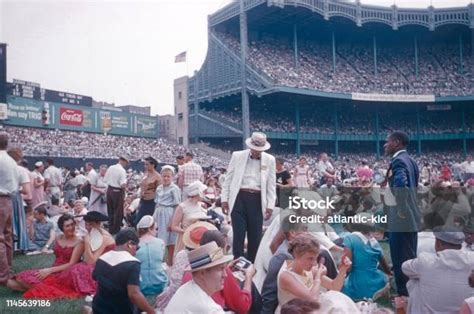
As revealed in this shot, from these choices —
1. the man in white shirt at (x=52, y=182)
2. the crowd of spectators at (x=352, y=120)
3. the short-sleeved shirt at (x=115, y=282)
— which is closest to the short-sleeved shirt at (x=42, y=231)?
the man in white shirt at (x=52, y=182)

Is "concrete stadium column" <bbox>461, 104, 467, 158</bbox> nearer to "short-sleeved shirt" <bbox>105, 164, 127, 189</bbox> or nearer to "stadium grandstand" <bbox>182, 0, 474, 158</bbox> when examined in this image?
"stadium grandstand" <bbox>182, 0, 474, 158</bbox>

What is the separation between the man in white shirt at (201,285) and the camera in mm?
2400

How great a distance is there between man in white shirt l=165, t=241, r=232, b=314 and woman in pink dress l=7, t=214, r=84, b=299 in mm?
2812

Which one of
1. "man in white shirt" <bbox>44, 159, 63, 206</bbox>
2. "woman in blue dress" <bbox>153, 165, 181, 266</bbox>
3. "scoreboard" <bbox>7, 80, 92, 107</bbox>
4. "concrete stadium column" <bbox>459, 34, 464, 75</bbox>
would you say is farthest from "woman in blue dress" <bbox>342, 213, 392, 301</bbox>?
"concrete stadium column" <bbox>459, 34, 464, 75</bbox>

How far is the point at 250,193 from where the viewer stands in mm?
5184

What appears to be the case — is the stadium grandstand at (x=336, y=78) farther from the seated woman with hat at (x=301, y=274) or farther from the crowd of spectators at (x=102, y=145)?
the seated woman with hat at (x=301, y=274)

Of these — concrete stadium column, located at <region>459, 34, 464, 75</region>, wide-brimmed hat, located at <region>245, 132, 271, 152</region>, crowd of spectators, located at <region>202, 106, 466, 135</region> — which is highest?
concrete stadium column, located at <region>459, 34, 464, 75</region>

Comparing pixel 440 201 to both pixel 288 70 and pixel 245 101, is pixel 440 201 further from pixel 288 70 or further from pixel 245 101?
pixel 288 70

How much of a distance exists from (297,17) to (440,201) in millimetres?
29635

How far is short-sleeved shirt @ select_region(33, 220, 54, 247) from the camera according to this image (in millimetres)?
7988

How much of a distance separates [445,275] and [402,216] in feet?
3.74

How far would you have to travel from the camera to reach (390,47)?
37.3 m

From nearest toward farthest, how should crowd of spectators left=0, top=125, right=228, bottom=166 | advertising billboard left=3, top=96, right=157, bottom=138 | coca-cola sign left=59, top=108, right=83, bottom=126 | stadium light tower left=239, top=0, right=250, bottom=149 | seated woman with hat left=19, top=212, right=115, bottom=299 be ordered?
seated woman with hat left=19, top=212, right=115, bottom=299
crowd of spectators left=0, top=125, right=228, bottom=166
stadium light tower left=239, top=0, right=250, bottom=149
advertising billboard left=3, top=96, right=157, bottom=138
coca-cola sign left=59, top=108, right=83, bottom=126

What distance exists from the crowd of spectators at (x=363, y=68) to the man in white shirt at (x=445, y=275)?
89.5ft
